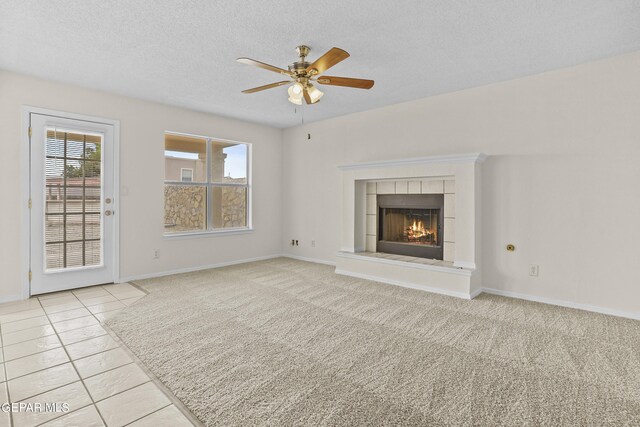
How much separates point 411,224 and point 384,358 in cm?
277

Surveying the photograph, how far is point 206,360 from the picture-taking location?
7.22ft

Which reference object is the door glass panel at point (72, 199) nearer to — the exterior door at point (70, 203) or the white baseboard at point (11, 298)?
the exterior door at point (70, 203)

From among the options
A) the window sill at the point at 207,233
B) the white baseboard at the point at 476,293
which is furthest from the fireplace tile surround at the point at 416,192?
the window sill at the point at 207,233

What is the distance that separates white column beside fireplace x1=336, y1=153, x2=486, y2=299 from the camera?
3.70m

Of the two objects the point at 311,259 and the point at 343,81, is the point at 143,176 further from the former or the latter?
the point at 343,81

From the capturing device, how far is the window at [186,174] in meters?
5.02

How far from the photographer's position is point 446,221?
418cm

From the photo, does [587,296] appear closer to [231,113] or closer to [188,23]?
[188,23]

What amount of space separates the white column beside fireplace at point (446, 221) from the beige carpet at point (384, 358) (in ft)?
1.04

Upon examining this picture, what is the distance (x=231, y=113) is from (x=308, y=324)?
12.2 ft

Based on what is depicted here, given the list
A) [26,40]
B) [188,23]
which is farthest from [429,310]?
[26,40]

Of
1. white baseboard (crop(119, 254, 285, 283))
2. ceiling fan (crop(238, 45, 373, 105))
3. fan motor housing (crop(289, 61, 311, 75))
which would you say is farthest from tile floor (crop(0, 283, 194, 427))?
fan motor housing (crop(289, 61, 311, 75))

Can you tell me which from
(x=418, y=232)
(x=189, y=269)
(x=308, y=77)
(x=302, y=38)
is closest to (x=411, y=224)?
(x=418, y=232)

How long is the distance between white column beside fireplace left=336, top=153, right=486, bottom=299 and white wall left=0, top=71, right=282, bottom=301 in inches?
71.6
